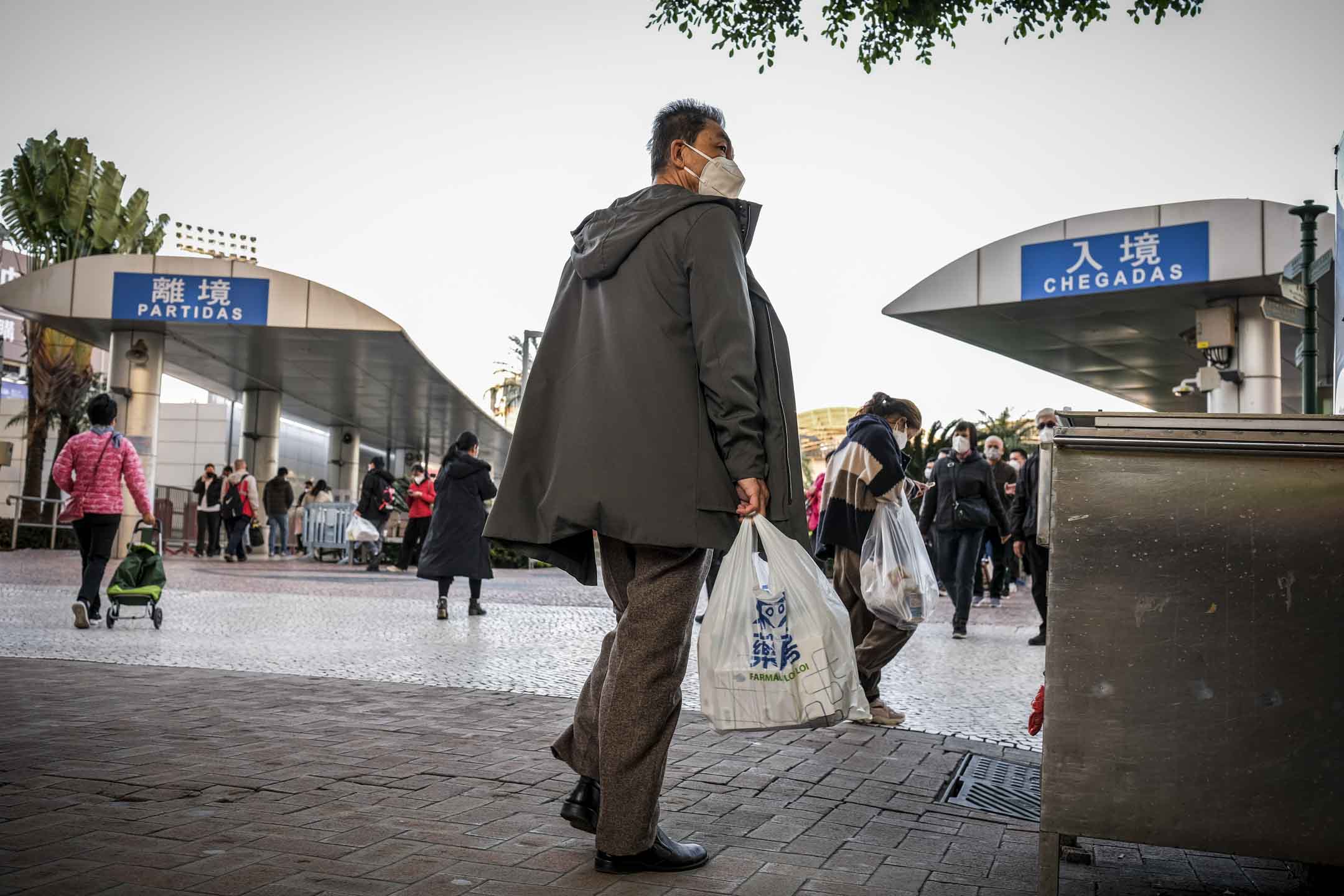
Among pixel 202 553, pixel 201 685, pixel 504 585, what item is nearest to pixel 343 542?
pixel 202 553

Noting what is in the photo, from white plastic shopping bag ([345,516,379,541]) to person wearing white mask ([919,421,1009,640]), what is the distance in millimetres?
12152

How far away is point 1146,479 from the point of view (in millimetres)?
2588

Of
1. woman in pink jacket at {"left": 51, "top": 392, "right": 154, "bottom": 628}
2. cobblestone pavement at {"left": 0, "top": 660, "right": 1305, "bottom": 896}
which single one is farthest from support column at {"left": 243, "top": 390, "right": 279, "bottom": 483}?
cobblestone pavement at {"left": 0, "top": 660, "right": 1305, "bottom": 896}

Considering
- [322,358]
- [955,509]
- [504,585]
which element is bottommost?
[504,585]

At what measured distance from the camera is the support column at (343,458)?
130 ft

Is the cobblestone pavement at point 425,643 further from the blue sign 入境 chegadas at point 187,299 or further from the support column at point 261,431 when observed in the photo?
the support column at point 261,431

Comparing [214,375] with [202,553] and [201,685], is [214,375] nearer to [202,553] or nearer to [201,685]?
[202,553]

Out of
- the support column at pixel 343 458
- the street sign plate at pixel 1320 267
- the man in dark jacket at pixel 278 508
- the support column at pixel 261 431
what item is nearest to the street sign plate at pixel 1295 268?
the street sign plate at pixel 1320 267

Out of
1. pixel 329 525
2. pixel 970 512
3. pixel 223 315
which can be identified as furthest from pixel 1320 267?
pixel 329 525

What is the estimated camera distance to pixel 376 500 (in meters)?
20.4

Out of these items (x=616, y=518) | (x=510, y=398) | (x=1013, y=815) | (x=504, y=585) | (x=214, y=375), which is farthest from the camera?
(x=510, y=398)

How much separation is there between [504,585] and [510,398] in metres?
53.3

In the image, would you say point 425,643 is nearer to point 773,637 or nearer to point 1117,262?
point 773,637

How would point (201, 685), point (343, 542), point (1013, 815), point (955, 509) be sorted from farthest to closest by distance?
point (343, 542) → point (955, 509) → point (201, 685) → point (1013, 815)
